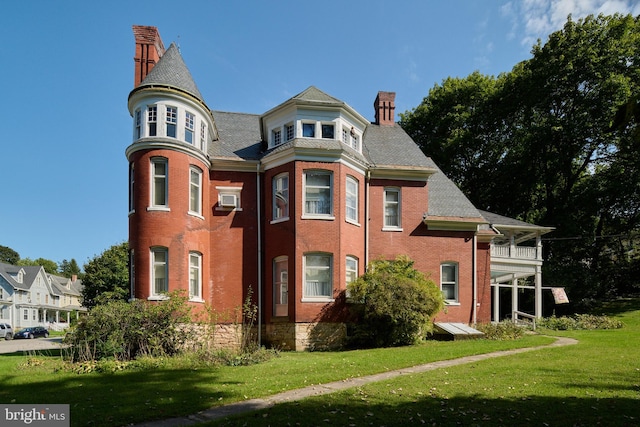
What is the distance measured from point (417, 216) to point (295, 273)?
6.66 meters

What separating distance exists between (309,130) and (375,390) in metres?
12.1

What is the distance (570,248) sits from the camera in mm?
33656

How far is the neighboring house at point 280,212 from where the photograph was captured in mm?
16797

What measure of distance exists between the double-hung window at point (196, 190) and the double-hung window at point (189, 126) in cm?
117

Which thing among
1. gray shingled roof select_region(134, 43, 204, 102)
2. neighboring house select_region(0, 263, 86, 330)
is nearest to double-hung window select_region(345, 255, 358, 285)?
gray shingled roof select_region(134, 43, 204, 102)

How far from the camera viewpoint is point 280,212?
1830 cm

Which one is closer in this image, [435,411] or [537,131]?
[435,411]

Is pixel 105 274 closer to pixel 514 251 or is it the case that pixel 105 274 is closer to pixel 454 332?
pixel 454 332

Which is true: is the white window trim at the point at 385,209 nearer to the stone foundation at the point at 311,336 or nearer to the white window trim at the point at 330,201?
the white window trim at the point at 330,201

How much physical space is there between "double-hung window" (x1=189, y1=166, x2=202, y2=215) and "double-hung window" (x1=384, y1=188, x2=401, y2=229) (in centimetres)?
832

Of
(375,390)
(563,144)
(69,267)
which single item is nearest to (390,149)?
(375,390)

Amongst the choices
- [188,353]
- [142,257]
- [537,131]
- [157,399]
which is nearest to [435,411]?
[157,399]

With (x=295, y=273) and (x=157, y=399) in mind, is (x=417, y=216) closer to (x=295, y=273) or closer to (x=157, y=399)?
(x=295, y=273)

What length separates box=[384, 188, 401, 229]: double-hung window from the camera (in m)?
20.2
